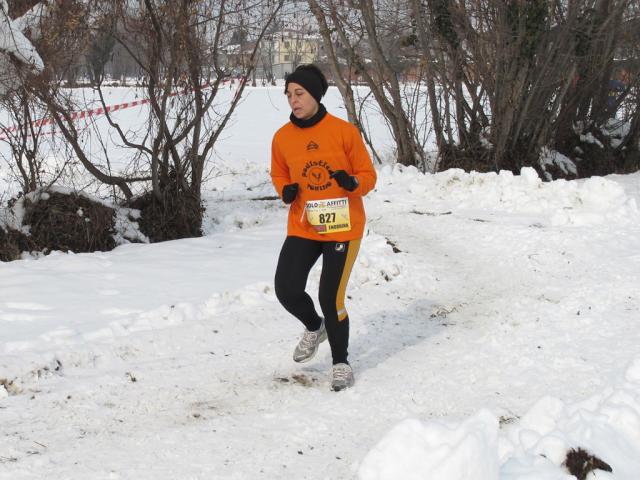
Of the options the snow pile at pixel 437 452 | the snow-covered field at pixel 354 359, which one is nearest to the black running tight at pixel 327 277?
the snow-covered field at pixel 354 359

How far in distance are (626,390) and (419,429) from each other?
143cm

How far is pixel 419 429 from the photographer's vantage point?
307 centimetres

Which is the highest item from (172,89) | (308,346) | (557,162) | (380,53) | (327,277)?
(380,53)

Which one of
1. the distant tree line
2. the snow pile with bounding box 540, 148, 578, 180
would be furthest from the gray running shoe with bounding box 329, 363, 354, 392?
the snow pile with bounding box 540, 148, 578, 180

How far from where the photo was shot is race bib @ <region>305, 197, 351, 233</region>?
470 cm

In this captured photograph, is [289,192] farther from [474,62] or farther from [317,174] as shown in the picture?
[474,62]

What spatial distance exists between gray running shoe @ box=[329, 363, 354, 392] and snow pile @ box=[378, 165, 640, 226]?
4.85 meters

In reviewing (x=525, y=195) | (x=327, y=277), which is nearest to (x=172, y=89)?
(x=525, y=195)

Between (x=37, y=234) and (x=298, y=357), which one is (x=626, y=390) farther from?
(x=37, y=234)

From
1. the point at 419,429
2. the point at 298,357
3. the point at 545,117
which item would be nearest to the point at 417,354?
the point at 298,357

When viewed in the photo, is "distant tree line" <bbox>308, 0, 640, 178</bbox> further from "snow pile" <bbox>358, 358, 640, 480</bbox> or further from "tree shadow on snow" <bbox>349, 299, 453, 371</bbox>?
"snow pile" <bbox>358, 358, 640, 480</bbox>

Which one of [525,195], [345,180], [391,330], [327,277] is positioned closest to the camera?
[345,180]

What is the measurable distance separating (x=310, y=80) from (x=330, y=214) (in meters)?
0.80

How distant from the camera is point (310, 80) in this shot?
463cm
